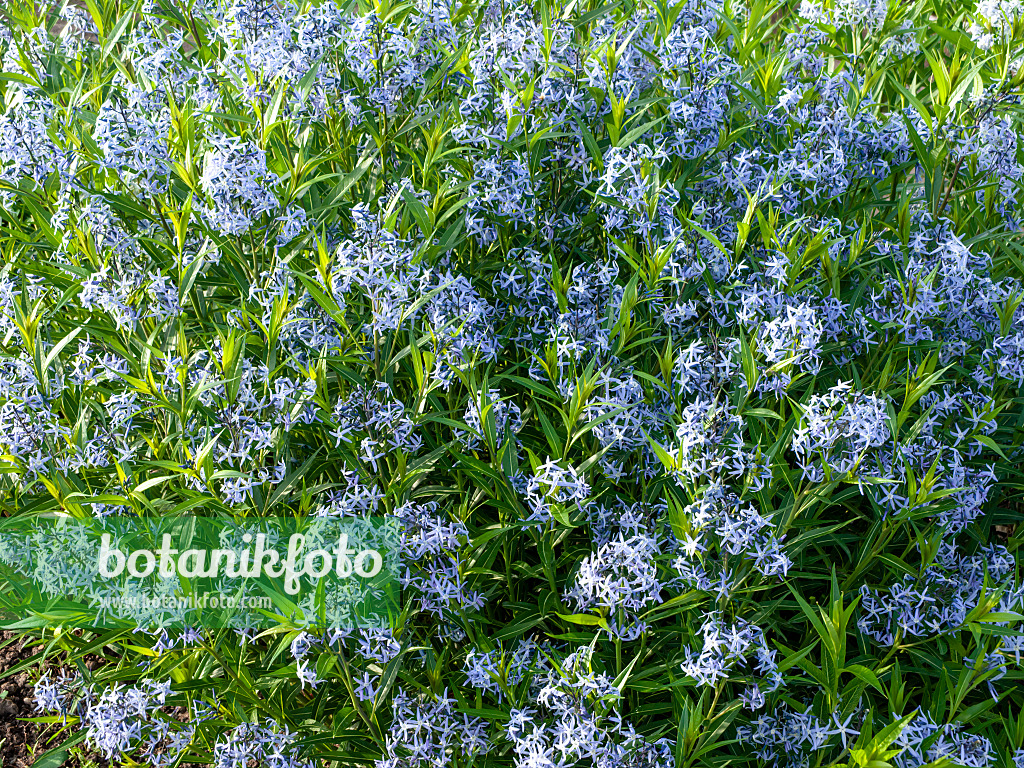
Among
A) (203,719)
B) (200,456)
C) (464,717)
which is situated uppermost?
(200,456)

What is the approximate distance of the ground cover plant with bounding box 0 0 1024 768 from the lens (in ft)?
8.46

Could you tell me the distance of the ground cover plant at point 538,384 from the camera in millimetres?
2578

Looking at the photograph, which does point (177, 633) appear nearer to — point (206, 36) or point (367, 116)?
point (367, 116)

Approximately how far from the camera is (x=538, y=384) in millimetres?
2688

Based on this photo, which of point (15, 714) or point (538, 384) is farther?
point (15, 714)

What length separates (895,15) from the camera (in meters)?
4.05

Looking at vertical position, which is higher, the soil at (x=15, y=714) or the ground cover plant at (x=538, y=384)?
the ground cover plant at (x=538, y=384)

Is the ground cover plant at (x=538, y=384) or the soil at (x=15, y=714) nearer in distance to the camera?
the ground cover plant at (x=538, y=384)

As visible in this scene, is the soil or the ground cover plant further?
the soil

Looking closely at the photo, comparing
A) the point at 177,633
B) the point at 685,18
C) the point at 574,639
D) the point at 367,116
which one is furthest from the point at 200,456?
the point at 685,18

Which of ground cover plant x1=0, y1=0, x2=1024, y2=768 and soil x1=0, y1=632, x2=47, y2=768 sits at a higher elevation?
ground cover plant x1=0, y1=0, x2=1024, y2=768

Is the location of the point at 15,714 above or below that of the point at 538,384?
below

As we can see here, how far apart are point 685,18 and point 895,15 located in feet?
3.48

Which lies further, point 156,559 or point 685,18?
point 685,18
